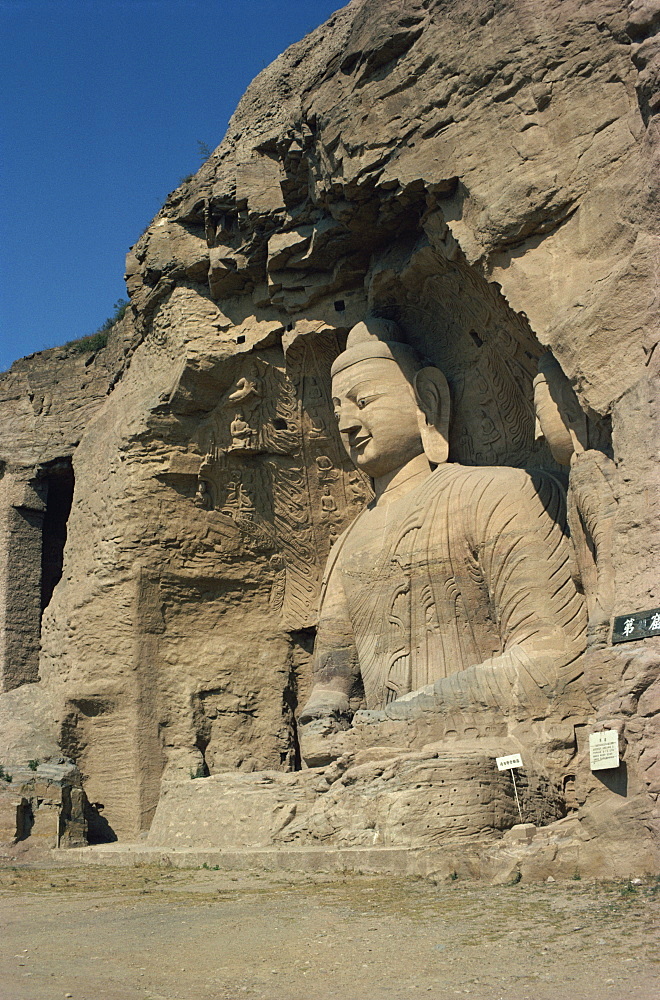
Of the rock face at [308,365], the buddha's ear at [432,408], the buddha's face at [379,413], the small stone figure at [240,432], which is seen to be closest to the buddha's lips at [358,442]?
the buddha's face at [379,413]

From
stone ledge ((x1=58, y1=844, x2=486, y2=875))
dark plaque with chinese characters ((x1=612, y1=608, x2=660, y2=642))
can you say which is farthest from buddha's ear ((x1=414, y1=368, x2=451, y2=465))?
stone ledge ((x1=58, y1=844, x2=486, y2=875))

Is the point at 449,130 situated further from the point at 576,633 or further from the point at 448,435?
the point at 576,633

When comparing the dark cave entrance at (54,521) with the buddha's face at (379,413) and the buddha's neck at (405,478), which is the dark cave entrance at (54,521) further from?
the buddha's neck at (405,478)

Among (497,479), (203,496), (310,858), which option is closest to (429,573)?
(497,479)

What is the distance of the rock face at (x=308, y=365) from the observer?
7.05m

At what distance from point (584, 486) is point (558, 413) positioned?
0.85m

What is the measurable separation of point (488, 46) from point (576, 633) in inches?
165

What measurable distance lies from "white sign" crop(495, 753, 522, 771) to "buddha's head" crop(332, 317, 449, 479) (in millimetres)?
3442

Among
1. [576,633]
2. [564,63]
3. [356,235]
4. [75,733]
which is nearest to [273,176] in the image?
[356,235]

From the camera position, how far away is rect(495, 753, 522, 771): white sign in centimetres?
676

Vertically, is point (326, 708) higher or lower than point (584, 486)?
lower

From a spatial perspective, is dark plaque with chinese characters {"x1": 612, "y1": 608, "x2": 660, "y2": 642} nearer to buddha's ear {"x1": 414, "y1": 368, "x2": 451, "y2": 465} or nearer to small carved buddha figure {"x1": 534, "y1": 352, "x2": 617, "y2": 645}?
small carved buddha figure {"x1": 534, "y1": 352, "x2": 617, "y2": 645}

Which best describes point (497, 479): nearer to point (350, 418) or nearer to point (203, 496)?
point (350, 418)

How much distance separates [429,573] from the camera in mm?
9086
